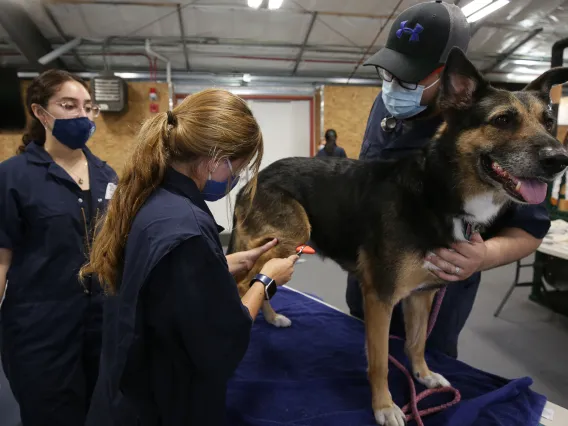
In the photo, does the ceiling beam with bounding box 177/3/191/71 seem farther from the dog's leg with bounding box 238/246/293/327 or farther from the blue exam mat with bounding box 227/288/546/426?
the blue exam mat with bounding box 227/288/546/426

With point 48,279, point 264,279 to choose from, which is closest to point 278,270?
point 264,279

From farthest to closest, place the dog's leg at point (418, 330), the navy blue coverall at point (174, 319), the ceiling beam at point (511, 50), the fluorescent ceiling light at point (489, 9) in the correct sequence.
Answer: the ceiling beam at point (511, 50), the fluorescent ceiling light at point (489, 9), the dog's leg at point (418, 330), the navy blue coverall at point (174, 319)

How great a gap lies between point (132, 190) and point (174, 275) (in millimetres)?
299

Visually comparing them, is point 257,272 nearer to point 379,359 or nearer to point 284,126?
point 379,359

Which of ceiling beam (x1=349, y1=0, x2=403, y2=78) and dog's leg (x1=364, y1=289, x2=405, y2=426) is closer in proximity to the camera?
dog's leg (x1=364, y1=289, x2=405, y2=426)

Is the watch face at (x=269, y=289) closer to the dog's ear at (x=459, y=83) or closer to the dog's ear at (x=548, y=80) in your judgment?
the dog's ear at (x=459, y=83)

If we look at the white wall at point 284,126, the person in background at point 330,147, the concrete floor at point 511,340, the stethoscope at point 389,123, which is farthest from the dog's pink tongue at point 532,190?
the white wall at point 284,126

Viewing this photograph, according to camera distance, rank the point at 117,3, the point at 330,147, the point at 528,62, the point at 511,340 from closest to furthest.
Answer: the point at 511,340, the point at 117,3, the point at 330,147, the point at 528,62

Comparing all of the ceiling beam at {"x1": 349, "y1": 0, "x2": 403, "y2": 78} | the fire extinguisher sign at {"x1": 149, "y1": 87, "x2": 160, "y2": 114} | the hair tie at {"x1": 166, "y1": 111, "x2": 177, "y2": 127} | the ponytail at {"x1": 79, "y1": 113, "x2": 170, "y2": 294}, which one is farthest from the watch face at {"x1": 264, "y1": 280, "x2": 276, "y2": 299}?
the fire extinguisher sign at {"x1": 149, "y1": 87, "x2": 160, "y2": 114}

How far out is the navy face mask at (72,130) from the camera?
206 cm

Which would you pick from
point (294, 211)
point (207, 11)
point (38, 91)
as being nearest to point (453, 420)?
point (294, 211)

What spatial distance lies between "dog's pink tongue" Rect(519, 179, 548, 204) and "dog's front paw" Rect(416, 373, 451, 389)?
36.2 inches

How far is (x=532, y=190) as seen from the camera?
53.6 inches

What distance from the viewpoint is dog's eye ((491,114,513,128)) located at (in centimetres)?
145
